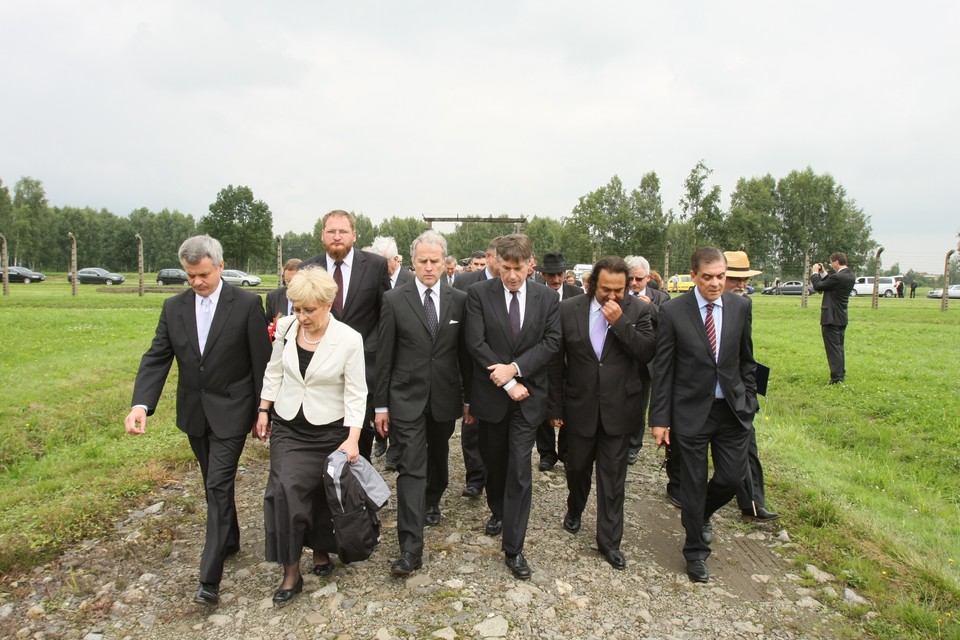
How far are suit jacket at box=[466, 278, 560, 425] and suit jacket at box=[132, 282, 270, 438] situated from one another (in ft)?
5.00

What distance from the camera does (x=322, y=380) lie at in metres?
3.92

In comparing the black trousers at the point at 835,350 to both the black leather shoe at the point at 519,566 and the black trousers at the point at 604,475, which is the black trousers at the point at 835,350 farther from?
the black leather shoe at the point at 519,566

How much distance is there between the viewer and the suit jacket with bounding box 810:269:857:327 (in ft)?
33.0

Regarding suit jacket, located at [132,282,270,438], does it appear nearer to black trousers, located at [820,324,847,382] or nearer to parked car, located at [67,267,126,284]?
black trousers, located at [820,324,847,382]

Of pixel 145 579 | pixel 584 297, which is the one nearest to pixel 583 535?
pixel 584 297

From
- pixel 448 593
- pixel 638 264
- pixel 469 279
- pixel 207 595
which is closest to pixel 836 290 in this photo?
pixel 638 264

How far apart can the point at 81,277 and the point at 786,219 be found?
76.4 m

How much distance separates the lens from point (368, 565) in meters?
4.27

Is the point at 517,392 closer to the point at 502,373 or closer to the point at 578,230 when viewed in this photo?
the point at 502,373

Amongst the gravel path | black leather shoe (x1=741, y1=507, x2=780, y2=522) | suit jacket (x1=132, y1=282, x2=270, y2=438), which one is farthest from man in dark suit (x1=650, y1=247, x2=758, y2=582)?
suit jacket (x1=132, y1=282, x2=270, y2=438)

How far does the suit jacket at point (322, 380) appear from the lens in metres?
3.91

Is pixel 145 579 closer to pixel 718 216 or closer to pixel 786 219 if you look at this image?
pixel 718 216

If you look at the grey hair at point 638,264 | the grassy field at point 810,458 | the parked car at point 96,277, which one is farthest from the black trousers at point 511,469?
the parked car at point 96,277

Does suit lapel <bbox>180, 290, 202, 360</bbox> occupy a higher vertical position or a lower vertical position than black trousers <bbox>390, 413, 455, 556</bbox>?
higher
